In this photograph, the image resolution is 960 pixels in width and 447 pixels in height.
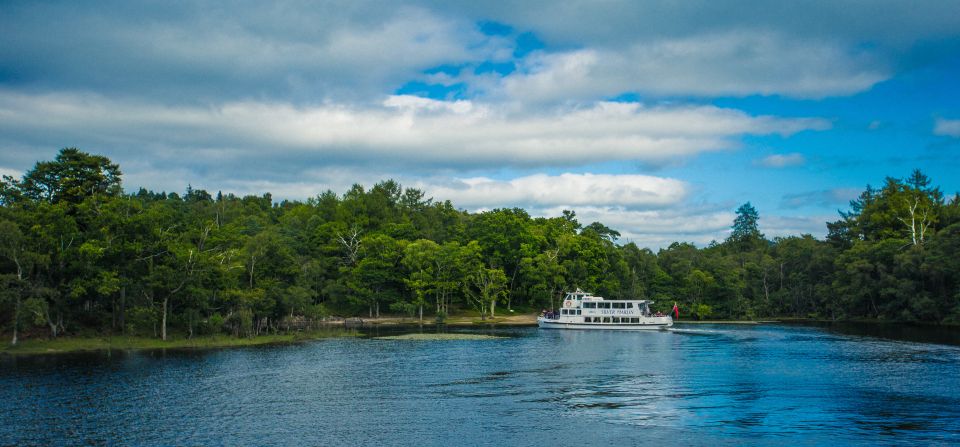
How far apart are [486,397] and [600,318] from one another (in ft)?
199

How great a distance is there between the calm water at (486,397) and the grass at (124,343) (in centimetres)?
470

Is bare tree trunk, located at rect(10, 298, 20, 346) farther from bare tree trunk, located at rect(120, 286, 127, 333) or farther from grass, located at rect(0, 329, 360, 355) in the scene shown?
bare tree trunk, located at rect(120, 286, 127, 333)

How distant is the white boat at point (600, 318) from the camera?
96.2m

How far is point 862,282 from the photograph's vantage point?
364 ft

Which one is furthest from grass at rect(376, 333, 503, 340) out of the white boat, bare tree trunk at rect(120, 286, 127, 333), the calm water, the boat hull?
bare tree trunk at rect(120, 286, 127, 333)

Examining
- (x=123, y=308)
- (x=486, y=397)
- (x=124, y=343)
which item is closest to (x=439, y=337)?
(x=124, y=343)

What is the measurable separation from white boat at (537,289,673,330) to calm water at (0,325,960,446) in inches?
1126

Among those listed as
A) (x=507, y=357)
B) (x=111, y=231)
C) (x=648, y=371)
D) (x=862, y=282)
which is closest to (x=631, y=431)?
(x=648, y=371)

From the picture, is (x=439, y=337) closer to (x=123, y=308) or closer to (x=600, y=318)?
(x=600, y=318)

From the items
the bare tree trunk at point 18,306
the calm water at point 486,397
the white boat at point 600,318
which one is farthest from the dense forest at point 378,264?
the white boat at point 600,318

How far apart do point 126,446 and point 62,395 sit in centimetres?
1447

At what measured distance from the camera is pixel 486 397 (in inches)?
1646

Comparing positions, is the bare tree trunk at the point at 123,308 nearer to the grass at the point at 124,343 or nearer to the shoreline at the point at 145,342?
the shoreline at the point at 145,342

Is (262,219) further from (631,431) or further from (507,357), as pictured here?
(631,431)
